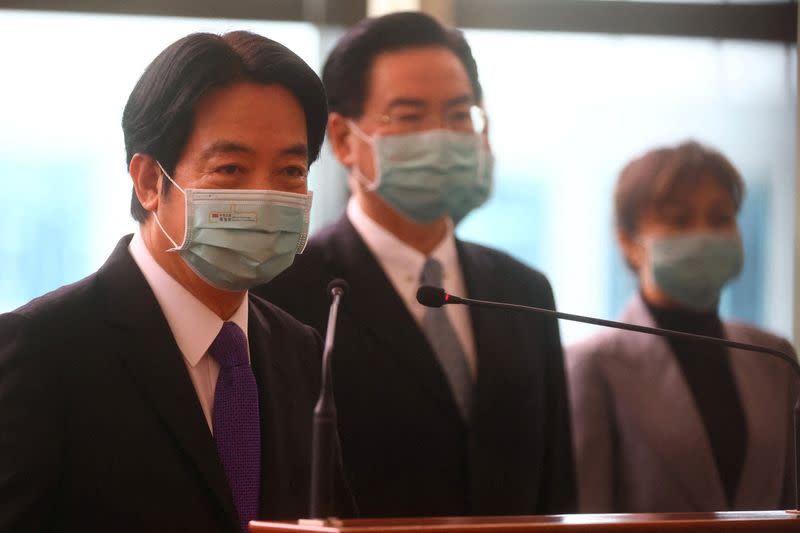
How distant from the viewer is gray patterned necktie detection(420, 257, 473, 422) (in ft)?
10.5

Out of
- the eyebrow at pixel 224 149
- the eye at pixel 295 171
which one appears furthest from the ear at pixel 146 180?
the eye at pixel 295 171

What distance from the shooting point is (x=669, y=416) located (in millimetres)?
3697

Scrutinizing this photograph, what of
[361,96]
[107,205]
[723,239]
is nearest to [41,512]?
[107,205]

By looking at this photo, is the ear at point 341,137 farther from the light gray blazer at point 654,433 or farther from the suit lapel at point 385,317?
the light gray blazer at point 654,433

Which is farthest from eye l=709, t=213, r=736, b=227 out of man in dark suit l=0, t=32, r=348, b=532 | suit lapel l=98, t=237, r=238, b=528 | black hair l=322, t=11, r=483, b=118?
suit lapel l=98, t=237, r=238, b=528

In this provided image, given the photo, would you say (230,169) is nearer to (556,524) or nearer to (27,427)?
(27,427)

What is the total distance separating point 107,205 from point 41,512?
1147 millimetres

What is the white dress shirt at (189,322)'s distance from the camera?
2664 mm

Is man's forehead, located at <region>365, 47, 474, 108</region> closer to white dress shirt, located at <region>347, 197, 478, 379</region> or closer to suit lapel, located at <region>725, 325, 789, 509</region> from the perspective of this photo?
white dress shirt, located at <region>347, 197, 478, 379</region>

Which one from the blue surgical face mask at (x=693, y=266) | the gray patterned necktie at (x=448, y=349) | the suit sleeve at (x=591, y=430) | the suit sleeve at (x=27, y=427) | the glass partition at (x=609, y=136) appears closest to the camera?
the suit sleeve at (x=27, y=427)

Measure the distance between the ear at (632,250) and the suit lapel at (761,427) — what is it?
0.37 metres

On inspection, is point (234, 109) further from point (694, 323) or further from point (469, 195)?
point (694, 323)

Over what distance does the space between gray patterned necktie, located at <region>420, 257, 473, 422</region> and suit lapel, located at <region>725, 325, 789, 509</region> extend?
1.01 m

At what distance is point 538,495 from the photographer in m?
3.29
